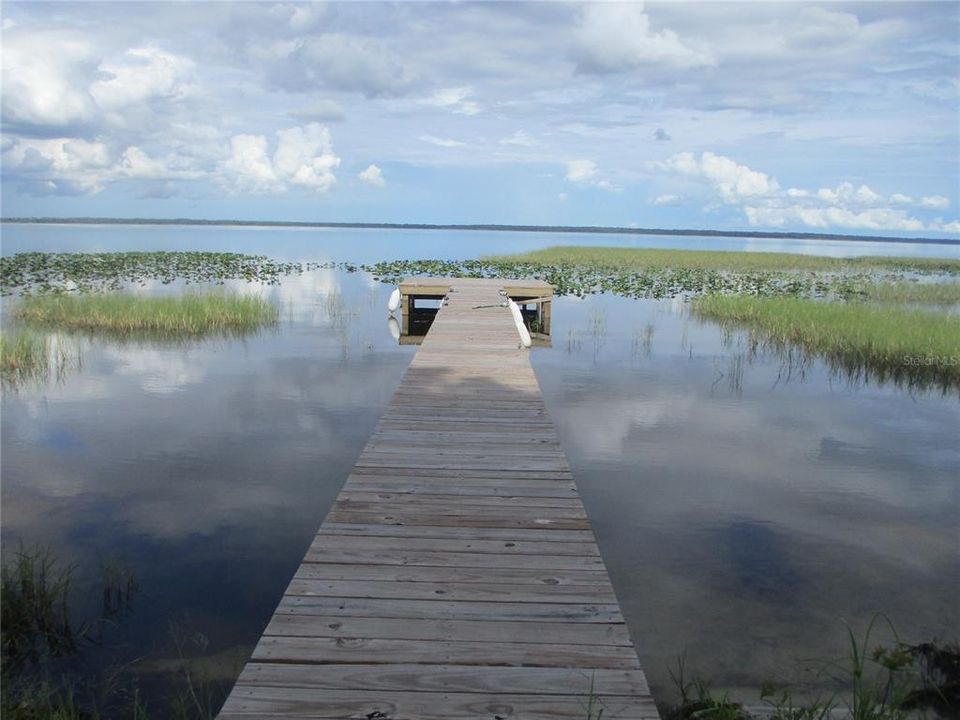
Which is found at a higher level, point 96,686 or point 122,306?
point 122,306

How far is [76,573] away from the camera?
4.61 metres

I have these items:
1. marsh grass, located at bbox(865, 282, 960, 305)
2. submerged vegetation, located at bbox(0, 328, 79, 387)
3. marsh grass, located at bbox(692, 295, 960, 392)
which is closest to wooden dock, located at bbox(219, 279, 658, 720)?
submerged vegetation, located at bbox(0, 328, 79, 387)

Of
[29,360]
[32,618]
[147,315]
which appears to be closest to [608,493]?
[32,618]

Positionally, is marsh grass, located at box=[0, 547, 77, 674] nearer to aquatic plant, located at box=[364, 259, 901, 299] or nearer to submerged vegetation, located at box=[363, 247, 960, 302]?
aquatic plant, located at box=[364, 259, 901, 299]

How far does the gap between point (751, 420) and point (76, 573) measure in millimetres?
6884

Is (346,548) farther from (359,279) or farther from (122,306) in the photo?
(359,279)

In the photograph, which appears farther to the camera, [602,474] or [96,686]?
[602,474]

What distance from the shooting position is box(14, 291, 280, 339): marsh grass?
43.8 feet

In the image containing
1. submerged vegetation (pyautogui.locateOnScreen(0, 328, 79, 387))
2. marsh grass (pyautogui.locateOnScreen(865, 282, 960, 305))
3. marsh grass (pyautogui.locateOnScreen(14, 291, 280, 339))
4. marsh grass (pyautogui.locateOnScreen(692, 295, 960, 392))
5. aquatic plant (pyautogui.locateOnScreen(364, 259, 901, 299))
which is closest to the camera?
submerged vegetation (pyautogui.locateOnScreen(0, 328, 79, 387))

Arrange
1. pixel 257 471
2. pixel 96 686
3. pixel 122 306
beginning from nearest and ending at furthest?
pixel 96 686, pixel 257 471, pixel 122 306

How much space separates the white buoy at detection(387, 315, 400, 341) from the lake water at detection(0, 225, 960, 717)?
2.73 metres

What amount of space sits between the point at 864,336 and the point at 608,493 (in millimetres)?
8020

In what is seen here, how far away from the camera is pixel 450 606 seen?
283 centimetres

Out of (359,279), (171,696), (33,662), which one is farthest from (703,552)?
(359,279)
